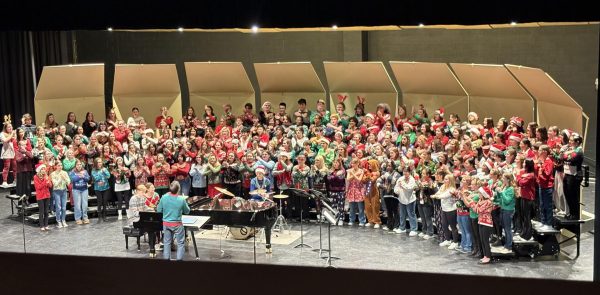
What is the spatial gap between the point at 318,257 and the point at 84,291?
8828mm

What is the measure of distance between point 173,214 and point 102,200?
360cm

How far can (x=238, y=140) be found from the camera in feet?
48.3

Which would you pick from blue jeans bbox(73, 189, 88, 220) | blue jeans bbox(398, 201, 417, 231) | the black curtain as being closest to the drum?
blue jeans bbox(398, 201, 417, 231)

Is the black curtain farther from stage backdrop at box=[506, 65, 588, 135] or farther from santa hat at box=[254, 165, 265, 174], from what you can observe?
stage backdrop at box=[506, 65, 588, 135]

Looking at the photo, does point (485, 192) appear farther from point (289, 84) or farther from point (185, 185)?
point (289, 84)

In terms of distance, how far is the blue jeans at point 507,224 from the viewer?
1082 centimetres

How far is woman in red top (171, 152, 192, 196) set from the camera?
13.7 meters

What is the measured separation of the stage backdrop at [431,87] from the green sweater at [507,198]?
5888 mm

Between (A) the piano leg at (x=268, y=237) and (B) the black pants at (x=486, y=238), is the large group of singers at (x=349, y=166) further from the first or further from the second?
(A) the piano leg at (x=268, y=237)

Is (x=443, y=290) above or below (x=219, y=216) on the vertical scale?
above

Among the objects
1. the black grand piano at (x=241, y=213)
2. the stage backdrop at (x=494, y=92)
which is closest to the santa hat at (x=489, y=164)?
the black grand piano at (x=241, y=213)

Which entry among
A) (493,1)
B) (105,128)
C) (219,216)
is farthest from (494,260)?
(105,128)

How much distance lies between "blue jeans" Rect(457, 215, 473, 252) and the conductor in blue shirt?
410cm

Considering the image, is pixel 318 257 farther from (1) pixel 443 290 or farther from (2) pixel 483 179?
(1) pixel 443 290
